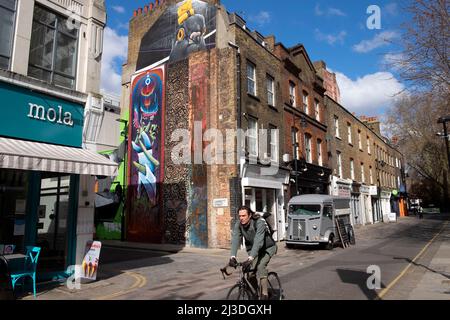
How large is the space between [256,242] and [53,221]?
6376 mm

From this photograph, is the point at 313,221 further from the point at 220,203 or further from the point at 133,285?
the point at 133,285

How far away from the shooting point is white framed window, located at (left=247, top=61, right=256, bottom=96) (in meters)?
20.2

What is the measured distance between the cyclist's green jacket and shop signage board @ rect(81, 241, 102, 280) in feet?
15.4

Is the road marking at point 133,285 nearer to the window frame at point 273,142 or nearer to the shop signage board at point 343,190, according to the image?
the window frame at point 273,142

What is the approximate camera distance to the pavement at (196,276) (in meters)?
7.87

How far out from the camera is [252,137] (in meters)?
19.9

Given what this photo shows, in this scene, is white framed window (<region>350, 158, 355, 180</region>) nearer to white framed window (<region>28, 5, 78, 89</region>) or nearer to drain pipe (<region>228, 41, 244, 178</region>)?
drain pipe (<region>228, 41, 244, 178</region>)

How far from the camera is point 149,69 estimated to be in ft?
73.4

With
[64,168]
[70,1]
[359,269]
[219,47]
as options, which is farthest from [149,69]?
[359,269]

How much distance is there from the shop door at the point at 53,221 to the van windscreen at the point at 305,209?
11132 mm

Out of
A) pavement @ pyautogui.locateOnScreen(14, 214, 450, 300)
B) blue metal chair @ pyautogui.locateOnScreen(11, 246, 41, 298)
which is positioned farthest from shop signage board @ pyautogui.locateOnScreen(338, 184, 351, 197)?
blue metal chair @ pyautogui.locateOnScreen(11, 246, 41, 298)


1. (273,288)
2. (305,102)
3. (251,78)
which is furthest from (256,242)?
(305,102)
